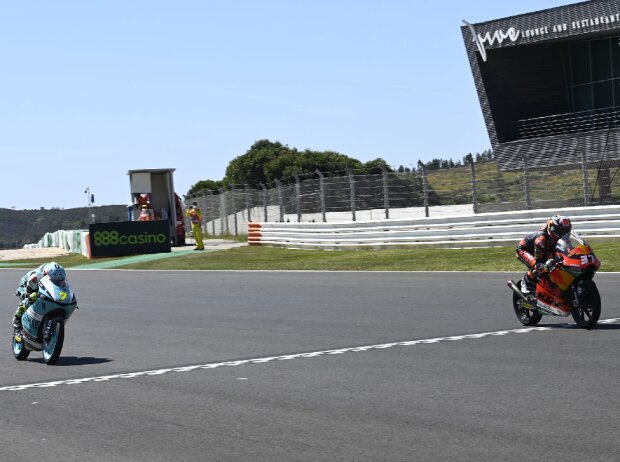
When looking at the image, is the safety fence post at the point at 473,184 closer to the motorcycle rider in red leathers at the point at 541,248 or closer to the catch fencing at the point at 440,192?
the catch fencing at the point at 440,192

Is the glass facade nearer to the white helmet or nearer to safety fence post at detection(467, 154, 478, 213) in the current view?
safety fence post at detection(467, 154, 478, 213)

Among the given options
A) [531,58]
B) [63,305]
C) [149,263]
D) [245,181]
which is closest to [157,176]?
[149,263]

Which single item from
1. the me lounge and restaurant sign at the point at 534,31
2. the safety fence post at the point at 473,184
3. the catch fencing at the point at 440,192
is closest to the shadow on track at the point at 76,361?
the catch fencing at the point at 440,192

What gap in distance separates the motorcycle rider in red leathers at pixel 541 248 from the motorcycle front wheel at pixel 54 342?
208 inches

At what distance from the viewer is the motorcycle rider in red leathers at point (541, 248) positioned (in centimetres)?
1291

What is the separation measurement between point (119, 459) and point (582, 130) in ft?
134

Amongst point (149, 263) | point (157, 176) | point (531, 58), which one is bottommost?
point (149, 263)

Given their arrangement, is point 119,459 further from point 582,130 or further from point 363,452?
point 582,130

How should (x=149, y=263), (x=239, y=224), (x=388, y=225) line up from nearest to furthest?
(x=388, y=225)
(x=149, y=263)
(x=239, y=224)

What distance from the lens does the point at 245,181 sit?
327 feet

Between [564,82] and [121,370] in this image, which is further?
[564,82]

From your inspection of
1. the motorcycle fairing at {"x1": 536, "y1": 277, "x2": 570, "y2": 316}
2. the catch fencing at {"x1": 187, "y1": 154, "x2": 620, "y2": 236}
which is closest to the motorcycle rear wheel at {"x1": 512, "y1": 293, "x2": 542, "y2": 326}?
the motorcycle fairing at {"x1": 536, "y1": 277, "x2": 570, "y2": 316}

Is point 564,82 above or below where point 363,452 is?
above

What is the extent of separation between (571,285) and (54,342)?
5707mm
